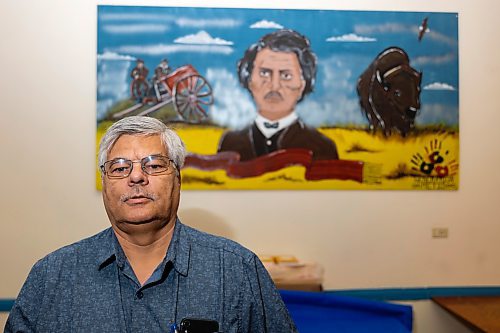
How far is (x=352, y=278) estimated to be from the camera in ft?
9.37

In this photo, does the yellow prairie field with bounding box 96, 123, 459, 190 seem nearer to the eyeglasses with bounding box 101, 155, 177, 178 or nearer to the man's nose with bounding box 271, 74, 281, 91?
the man's nose with bounding box 271, 74, 281, 91

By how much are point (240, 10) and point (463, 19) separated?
1.19 metres

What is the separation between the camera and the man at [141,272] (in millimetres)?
1488

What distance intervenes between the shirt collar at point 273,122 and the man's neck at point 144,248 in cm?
128

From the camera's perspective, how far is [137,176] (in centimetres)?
151

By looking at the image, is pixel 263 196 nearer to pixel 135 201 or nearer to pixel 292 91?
pixel 292 91

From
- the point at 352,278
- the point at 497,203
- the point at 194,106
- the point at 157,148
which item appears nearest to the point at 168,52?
the point at 194,106

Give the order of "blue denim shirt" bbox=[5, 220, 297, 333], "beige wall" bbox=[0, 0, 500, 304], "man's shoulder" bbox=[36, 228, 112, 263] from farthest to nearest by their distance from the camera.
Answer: "beige wall" bbox=[0, 0, 500, 304]
"man's shoulder" bbox=[36, 228, 112, 263]
"blue denim shirt" bbox=[5, 220, 297, 333]

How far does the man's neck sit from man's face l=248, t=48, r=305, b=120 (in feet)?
4.36

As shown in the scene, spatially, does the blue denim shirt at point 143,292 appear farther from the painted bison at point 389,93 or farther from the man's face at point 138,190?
the painted bison at point 389,93

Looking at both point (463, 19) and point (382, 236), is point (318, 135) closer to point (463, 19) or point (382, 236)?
point (382, 236)

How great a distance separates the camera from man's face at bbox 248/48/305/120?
2801 millimetres

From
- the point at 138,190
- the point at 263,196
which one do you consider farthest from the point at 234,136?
the point at 138,190

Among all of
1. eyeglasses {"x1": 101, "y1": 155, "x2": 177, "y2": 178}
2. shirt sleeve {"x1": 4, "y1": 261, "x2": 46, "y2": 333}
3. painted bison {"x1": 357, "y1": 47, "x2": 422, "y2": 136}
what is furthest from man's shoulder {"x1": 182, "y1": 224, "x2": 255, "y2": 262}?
painted bison {"x1": 357, "y1": 47, "x2": 422, "y2": 136}
